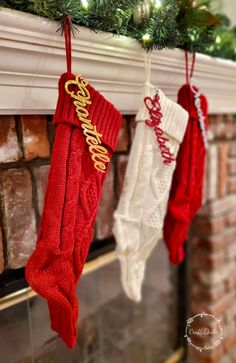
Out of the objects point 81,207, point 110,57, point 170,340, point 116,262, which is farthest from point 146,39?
point 170,340

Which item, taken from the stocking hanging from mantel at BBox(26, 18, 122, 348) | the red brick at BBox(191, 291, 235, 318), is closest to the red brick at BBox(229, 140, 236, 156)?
the red brick at BBox(191, 291, 235, 318)

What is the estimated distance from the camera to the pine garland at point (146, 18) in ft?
1.86

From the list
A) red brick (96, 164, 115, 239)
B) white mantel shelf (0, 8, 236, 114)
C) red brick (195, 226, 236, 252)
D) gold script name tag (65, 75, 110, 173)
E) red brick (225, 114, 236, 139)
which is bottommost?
red brick (195, 226, 236, 252)

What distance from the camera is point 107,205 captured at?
0.91 metres

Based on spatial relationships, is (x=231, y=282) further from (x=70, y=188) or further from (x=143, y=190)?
(x=70, y=188)

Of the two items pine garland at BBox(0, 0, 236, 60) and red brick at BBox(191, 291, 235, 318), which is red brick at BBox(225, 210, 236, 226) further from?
pine garland at BBox(0, 0, 236, 60)

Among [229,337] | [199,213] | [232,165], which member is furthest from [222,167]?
[229,337]

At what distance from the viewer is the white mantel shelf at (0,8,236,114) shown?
21.3 inches

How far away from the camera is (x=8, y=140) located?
26.1 inches

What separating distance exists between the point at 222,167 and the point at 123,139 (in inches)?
21.8

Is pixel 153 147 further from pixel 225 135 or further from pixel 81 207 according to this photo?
pixel 225 135

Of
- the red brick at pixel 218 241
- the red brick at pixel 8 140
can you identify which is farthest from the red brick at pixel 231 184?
the red brick at pixel 8 140

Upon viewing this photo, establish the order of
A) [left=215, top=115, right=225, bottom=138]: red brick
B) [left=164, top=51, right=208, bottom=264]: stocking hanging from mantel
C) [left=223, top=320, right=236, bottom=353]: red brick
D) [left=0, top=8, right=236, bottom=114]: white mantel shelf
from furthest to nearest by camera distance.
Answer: [left=223, top=320, right=236, bottom=353]: red brick < [left=215, top=115, right=225, bottom=138]: red brick < [left=164, top=51, right=208, bottom=264]: stocking hanging from mantel < [left=0, top=8, right=236, bottom=114]: white mantel shelf

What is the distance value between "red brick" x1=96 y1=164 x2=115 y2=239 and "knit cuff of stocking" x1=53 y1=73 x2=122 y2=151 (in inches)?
10.0
